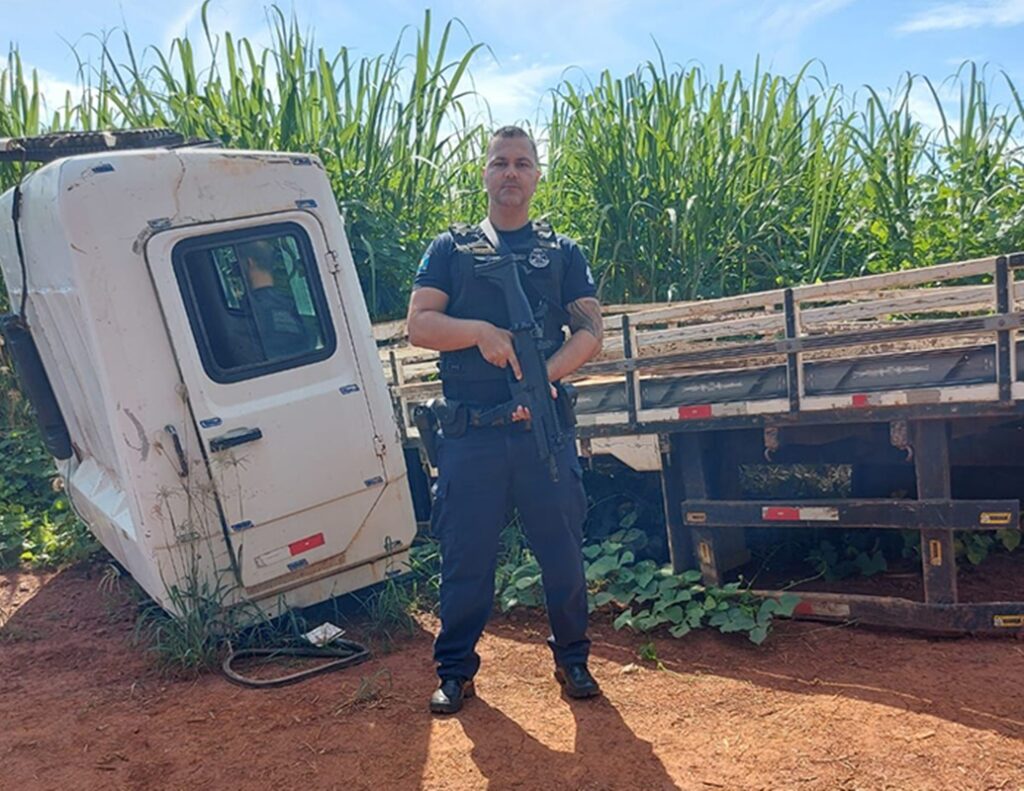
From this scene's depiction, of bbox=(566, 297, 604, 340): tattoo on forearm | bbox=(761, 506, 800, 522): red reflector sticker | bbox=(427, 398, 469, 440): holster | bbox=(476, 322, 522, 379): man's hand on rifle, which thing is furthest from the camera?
bbox=(761, 506, 800, 522): red reflector sticker

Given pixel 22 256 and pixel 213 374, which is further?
pixel 22 256

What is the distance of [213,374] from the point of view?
384 centimetres

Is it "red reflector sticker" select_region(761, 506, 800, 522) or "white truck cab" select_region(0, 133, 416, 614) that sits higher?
"white truck cab" select_region(0, 133, 416, 614)

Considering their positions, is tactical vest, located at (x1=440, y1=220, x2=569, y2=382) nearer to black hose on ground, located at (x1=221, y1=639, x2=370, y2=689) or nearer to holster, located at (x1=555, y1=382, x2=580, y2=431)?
holster, located at (x1=555, y1=382, x2=580, y2=431)

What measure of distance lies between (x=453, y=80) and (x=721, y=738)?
5.33 metres

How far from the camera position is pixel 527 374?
299cm

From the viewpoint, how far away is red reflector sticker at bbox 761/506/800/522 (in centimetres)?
396

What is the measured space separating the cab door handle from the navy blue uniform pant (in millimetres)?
1056

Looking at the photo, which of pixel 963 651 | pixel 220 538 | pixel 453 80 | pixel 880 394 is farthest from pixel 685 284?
pixel 220 538

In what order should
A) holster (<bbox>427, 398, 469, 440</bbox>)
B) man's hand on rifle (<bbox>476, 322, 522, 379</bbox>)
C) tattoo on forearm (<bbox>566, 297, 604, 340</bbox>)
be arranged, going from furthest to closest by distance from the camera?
tattoo on forearm (<bbox>566, 297, 604, 340</bbox>), holster (<bbox>427, 398, 469, 440</bbox>), man's hand on rifle (<bbox>476, 322, 522, 379</bbox>)

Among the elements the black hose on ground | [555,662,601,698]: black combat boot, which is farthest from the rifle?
the black hose on ground

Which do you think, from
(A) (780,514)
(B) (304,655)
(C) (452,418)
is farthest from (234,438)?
(A) (780,514)

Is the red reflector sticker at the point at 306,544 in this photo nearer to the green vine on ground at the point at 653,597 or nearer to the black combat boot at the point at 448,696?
the green vine on ground at the point at 653,597

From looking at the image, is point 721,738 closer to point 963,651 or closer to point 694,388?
point 963,651
